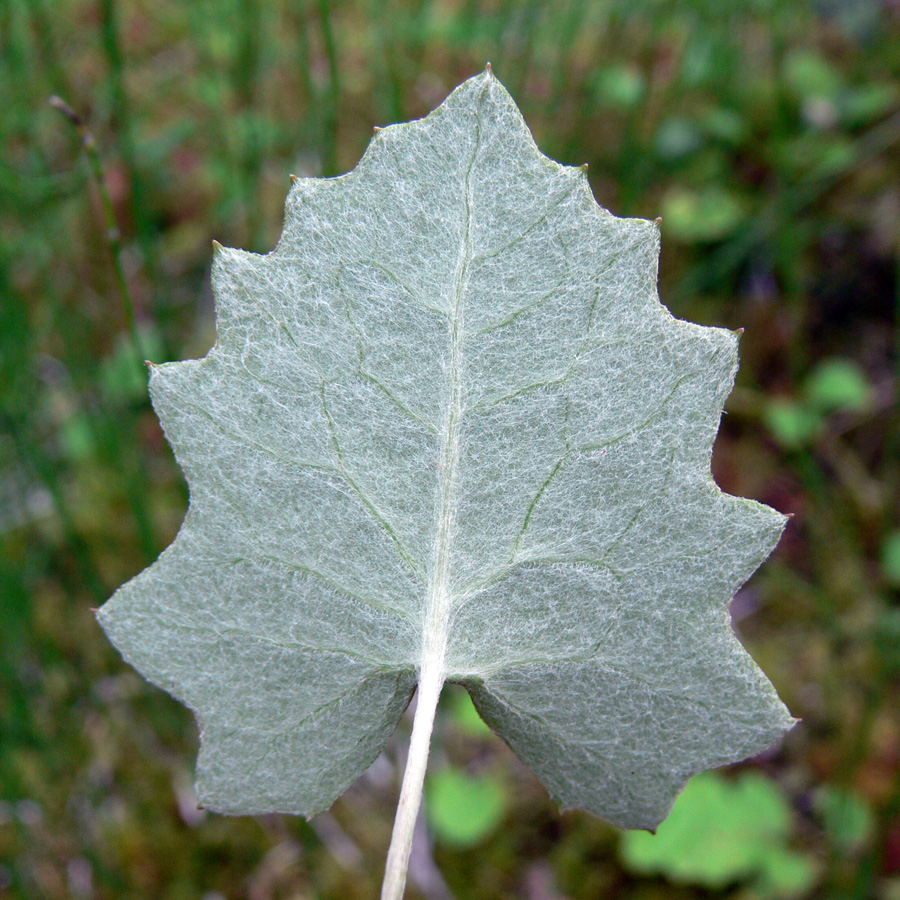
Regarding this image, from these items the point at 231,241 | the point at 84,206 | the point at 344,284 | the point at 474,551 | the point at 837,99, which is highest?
the point at 84,206

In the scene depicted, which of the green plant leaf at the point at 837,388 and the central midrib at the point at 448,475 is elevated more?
the green plant leaf at the point at 837,388

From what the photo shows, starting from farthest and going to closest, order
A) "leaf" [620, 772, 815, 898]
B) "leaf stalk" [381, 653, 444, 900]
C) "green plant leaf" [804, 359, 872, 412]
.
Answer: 1. "green plant leaf" [804, 359, 872, 412]
2. "leaf" [620, 772, 815, 898]
3. "leaf stalk" [381, 653, 444, 900]

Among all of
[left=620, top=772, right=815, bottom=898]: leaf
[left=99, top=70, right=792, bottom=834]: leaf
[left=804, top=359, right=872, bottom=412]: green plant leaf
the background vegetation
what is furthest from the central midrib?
[left=804, top=359, right=872, bottom=412]: green plant leaf

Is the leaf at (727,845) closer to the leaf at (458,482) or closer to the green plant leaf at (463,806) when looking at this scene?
the green plant leaf at (463,806)

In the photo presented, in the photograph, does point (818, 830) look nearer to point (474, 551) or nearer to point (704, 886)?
point (704, 886)

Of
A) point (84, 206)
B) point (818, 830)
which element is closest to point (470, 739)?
point (818, 830)

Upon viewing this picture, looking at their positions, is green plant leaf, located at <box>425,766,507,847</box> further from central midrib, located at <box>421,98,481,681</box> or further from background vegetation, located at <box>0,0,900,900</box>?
central midrib, located at <box>421,98,481,681</box>

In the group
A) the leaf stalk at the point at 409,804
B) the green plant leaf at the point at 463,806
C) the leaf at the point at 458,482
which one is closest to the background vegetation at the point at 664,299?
the green plant leaf at the point at 463,806

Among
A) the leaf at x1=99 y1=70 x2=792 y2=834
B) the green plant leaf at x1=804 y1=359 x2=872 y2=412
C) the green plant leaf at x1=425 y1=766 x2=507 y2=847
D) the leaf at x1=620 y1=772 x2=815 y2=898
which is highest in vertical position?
the green plant leaf at x1=804 y1=359 x2=872 y2=412
